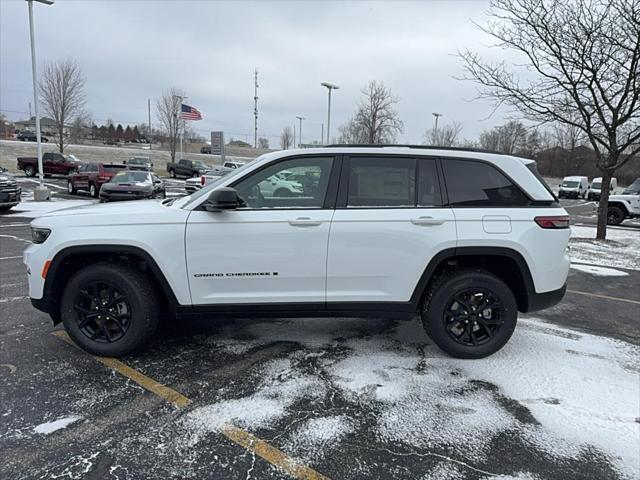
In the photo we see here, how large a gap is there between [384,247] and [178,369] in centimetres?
197

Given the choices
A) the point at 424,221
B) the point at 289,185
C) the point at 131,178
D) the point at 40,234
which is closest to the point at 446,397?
the point at 424,221

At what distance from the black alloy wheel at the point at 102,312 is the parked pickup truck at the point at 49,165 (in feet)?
103

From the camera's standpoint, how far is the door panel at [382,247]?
11.5 ft

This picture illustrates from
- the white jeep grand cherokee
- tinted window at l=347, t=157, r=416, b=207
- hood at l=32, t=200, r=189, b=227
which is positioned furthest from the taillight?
hood at l=32, t=200, r=189, b=227

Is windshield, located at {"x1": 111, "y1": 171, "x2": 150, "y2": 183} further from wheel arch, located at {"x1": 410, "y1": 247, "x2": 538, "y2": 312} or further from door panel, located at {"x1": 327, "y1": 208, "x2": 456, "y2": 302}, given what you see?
wheel arch, located at {"x1": 410, "y1": 247, "x2": 538, "y2": 312}

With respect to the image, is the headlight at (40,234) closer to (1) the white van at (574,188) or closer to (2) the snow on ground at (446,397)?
(2) the snow on ground at (446,397)

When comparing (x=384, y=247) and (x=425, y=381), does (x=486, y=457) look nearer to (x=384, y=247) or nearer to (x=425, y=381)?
(x=425, y=381)

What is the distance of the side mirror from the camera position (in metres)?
3.31

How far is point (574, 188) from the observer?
122ft

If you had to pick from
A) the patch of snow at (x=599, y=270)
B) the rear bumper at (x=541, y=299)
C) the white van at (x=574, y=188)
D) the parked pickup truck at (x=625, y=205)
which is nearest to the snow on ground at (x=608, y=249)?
the patch of snow at (x=599, y=270)

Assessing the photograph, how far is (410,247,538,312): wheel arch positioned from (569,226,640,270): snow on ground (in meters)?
6.12

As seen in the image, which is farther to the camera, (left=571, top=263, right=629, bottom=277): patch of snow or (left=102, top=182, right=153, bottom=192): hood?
(left=102, top=182, right=153, bottom=192): hood

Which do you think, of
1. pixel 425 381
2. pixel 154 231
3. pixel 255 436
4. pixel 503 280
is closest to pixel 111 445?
pixel 255 436

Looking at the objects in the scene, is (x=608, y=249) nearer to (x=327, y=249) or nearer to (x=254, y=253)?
(x=327, y=249)
